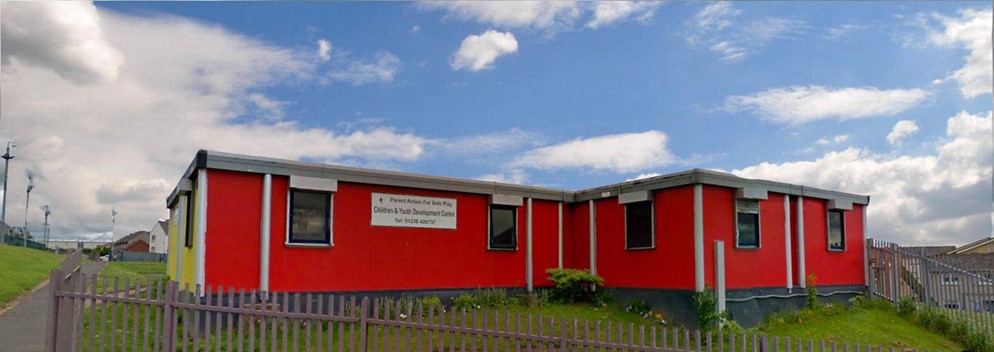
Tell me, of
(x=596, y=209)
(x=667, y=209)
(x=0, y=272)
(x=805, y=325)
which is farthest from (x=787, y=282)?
(x=0, y=272)

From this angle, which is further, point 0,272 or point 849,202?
point 0,272

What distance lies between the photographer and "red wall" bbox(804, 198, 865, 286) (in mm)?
17875

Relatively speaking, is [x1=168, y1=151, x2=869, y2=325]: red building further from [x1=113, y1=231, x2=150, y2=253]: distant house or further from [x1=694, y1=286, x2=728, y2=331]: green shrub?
[x1=113, y1=231, x2=150, y2=253]: distant house

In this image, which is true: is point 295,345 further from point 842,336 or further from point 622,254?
point 842,336

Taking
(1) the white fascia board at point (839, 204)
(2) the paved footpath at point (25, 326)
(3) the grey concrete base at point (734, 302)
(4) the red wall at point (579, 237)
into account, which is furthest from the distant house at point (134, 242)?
(1) the white fascia board at point (839, 204)

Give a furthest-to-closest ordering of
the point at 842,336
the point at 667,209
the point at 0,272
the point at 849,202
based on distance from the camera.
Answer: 1. the point at 0,272
2. the point at 849,202
3. the point at 667,209
4. the point at 842,336

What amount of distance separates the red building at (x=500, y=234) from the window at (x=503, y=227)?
37 millimetres

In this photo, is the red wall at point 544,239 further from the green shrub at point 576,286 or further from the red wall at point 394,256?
the green shrub at point 576,286

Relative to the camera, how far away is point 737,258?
15.7m

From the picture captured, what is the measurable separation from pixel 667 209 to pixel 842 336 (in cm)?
445

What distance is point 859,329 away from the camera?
51.4 feet

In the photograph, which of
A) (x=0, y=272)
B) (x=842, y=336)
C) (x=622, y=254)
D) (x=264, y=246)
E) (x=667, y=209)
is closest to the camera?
(x=264, y=246)

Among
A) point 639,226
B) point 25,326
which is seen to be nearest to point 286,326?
point 639,226

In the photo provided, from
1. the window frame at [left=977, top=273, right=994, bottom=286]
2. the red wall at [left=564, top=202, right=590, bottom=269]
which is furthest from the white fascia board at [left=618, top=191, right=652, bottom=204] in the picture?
the window frame at [left=977, top=273, right=994, bottom=286]
